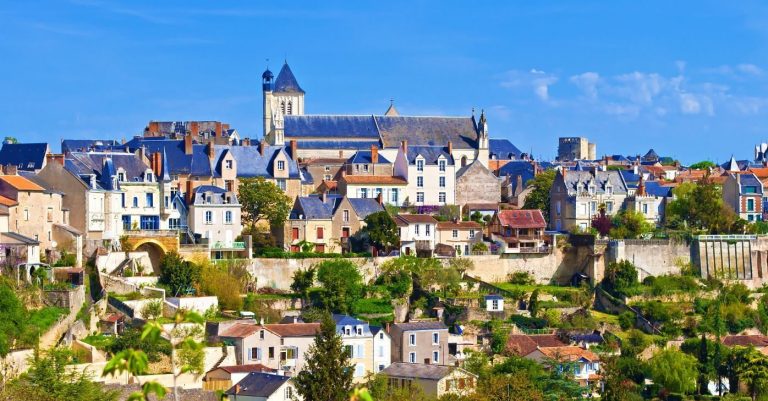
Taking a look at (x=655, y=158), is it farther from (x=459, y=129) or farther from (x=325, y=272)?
(x=325, y=272)

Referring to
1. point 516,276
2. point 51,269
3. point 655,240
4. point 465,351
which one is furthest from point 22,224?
point 655,240

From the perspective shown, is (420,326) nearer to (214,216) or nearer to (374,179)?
(214,216)

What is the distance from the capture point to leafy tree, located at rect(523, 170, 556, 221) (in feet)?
215

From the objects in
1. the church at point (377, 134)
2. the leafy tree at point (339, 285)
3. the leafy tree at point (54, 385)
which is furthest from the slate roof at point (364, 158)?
the leafy tree at point (54, 385)

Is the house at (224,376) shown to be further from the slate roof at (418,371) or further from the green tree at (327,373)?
the slate roof at (418,371)

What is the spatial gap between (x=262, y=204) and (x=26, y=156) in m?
9.42

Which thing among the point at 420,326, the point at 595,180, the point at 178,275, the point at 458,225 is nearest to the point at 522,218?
the point at 458,225

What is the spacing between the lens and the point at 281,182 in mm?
62000

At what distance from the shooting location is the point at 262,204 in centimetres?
5700

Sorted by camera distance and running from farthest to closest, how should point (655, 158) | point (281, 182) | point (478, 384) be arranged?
1. point (655, 158)
2. point (281, 182)
3. point (478, 384)

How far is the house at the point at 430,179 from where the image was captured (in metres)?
65.1

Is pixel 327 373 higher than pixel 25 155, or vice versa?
pixel 25 155

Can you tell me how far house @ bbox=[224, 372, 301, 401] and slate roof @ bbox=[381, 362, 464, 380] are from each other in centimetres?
480

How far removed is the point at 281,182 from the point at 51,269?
55.9ft
